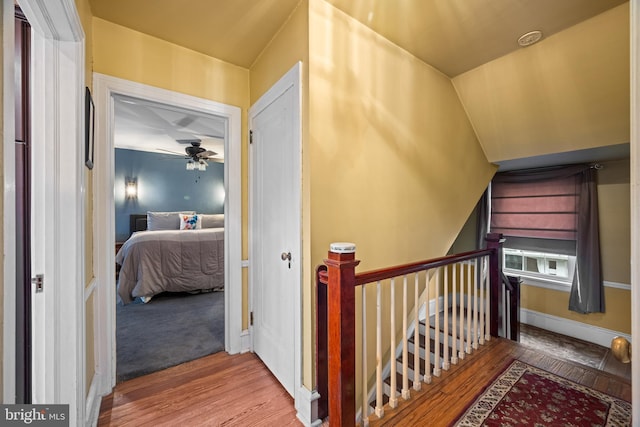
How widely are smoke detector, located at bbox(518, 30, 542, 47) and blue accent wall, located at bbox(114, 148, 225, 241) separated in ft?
18.7

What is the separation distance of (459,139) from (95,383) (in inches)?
141

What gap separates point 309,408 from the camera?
155 cm

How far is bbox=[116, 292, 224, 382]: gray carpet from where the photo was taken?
219cm

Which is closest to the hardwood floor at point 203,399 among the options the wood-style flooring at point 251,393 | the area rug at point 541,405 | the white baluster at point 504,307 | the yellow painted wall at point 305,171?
the wood-style flooring at point 251,393

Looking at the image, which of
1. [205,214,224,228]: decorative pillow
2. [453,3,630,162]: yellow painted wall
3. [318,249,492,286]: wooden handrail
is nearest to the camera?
[318,249,492,286]: wooden handrail

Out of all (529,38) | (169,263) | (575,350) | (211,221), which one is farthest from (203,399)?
(575,350)

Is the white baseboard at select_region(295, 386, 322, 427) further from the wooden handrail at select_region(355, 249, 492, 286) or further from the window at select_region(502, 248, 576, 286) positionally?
the window at select_region(502, 248, 576, 286)

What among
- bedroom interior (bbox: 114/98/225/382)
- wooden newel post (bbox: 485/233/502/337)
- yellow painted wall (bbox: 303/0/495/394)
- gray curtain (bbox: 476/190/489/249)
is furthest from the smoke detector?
gray curtain (bbox: 476/190/489/249)

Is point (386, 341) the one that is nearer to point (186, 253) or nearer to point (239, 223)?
Result: point (239, 223)

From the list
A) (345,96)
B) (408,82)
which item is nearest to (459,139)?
(408,82)

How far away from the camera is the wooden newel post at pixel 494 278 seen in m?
2.46

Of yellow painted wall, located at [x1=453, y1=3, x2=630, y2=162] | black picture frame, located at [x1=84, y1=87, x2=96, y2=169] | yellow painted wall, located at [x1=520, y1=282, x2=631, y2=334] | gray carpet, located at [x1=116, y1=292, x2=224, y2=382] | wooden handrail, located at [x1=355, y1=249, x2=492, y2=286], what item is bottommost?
yellow painted wall, located at [x1=520, y1=282, x2=631, y2=334]

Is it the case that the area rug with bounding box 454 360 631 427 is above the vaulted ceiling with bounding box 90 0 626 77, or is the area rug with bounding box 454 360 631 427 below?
below

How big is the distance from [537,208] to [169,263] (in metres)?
5.50
